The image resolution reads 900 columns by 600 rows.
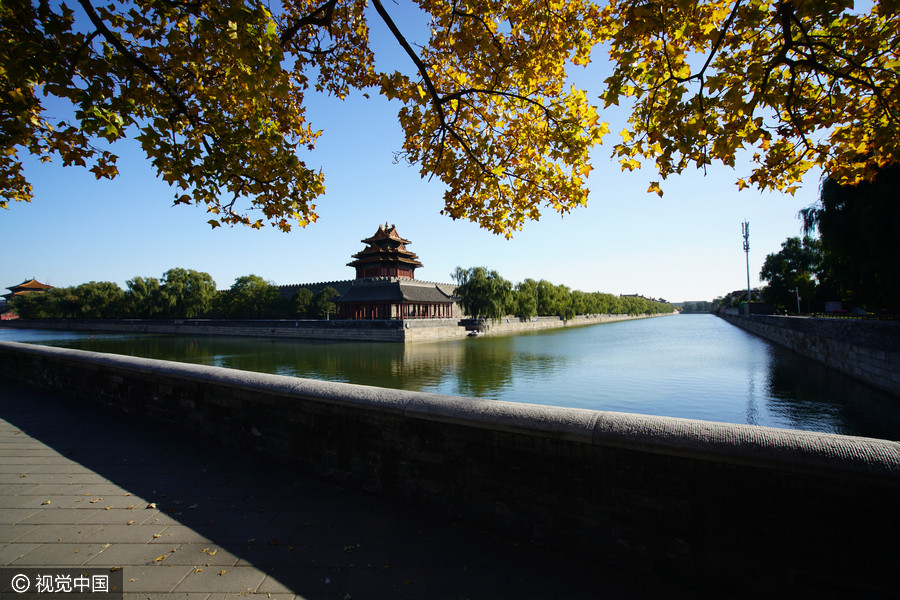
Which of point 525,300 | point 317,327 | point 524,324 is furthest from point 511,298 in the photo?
point 317,327

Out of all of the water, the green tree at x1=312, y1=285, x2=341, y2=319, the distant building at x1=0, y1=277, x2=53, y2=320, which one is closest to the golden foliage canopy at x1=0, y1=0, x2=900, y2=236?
the water

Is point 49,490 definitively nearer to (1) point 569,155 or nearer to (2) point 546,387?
(1) point 569,155

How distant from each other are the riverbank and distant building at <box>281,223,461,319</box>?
17.4 ft

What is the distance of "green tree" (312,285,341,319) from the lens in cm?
4516

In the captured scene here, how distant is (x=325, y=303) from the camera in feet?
149

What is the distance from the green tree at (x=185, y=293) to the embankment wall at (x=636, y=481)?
188 feet

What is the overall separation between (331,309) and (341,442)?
43467 mm

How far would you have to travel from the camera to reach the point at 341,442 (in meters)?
3.64

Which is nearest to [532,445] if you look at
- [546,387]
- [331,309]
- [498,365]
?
[546,387]

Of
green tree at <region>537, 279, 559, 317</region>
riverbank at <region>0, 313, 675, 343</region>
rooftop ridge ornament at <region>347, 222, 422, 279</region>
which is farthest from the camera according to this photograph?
green tree at <region>537, 279, 559, 317</region>

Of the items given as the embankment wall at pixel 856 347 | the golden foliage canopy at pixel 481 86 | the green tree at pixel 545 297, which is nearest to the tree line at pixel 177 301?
the green tree at pixel 545 297

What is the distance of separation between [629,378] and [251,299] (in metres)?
44.5

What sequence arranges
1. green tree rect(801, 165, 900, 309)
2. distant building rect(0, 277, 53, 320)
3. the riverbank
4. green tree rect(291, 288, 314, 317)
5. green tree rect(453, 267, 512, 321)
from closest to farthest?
green tree rect(801, 165, 900, 309) < the riverbank < green tree rect(453, 267, 512, 321) < green tree rect(291, 288, 314, 317) < distant building rect(0, 277, 53, 320)
